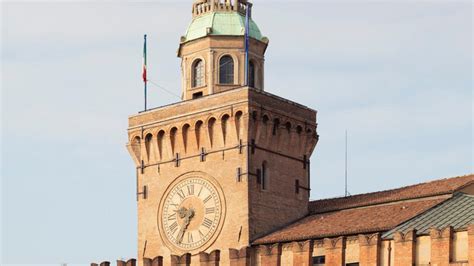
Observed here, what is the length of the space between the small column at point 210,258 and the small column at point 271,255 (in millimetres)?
2864

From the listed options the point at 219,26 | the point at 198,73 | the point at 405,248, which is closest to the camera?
the point at 405,248

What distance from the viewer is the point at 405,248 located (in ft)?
208

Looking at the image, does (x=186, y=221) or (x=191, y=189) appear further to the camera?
(x=191, y=189)

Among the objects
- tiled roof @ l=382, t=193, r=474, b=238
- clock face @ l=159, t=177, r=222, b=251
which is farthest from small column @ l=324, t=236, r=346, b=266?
clock face @ l=159, t=177, r=222, b=251

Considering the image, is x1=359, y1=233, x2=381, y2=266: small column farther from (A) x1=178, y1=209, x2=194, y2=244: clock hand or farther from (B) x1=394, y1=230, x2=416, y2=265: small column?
(A) x1=178, y1=209, x2=194, y2=244: clock hand

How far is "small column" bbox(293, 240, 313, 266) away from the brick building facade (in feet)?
0.16

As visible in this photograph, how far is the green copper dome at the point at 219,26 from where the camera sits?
250 ft

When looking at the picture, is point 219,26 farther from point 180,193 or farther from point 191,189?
point 180,193

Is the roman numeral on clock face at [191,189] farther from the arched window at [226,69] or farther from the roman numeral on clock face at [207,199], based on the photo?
the arched window at [226,69]

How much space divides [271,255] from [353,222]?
4.41m

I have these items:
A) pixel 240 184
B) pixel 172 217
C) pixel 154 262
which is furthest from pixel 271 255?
pixel 172 217

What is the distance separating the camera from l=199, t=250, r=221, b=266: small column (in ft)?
232

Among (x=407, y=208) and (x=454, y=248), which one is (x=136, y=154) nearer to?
(x=407, y=208)

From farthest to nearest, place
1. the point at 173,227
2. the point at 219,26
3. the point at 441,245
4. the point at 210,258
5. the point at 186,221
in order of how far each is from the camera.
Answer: the point at 219,26 → the point at 173,227 → the point at 186,221 → the point at 210,258 → the point at 441,245
